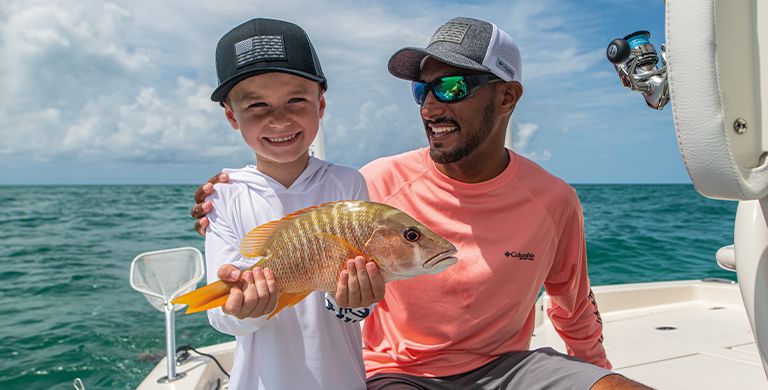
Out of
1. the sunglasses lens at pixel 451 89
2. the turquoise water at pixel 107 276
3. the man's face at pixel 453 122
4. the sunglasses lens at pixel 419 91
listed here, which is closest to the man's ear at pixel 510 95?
the man's face at pixel 453 122

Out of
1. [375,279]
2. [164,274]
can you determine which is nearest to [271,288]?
[375,279]

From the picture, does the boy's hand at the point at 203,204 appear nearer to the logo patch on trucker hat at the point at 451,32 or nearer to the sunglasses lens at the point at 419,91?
the sunglasses lens at the point at 419,91

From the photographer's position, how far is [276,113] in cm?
183

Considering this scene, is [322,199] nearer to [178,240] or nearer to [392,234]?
[392,234]

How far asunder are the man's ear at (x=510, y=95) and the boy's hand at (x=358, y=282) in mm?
1527

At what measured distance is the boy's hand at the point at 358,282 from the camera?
1.56 m

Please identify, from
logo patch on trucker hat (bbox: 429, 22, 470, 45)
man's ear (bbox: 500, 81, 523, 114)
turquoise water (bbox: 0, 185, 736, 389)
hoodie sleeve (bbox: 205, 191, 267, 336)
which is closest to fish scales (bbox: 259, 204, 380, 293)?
hoodie sleeve (bbox: 205, 191, 267, 336)

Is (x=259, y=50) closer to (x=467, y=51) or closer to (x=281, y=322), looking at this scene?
(x=281, y=322)

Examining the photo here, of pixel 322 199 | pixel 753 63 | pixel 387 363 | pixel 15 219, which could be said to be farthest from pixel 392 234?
pixel 15 219

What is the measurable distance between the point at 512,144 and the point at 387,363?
1866 mm

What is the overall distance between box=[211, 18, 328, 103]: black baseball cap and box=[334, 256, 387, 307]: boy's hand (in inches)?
25.4

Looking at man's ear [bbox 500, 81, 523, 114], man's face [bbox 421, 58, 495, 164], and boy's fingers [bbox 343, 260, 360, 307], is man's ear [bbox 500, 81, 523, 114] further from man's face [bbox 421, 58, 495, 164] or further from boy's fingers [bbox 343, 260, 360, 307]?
boy's fingers [bbox 343, 260, 360, 307]

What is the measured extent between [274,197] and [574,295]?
61.7 inches

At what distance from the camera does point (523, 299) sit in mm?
2578
